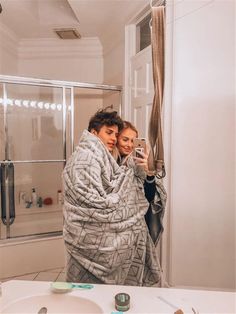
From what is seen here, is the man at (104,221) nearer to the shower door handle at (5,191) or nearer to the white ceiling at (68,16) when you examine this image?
the white ceiling at (68,16)

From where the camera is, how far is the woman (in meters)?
1.05

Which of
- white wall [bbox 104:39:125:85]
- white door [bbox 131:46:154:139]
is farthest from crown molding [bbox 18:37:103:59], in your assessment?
white door [bbox 131:46:154:139]

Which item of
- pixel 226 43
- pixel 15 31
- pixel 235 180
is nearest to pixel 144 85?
pixel 226 43

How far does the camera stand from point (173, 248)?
1341 millimetres

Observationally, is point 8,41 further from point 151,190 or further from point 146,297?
point 146,297

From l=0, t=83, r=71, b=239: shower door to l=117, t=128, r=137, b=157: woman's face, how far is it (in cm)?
141

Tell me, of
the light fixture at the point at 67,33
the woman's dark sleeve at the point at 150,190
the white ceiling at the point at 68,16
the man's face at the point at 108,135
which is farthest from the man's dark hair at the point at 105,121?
the light fixture at the point at 67,33

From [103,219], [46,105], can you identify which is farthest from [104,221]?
[46,105]

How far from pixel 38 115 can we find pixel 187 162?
5.84 ft

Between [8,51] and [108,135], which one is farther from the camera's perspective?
[8,51]

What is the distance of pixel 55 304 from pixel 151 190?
0.49 m

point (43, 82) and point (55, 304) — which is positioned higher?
point (43, 82)

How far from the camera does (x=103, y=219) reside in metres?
0.94

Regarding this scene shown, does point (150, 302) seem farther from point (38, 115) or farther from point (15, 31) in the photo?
point (15, 31)
